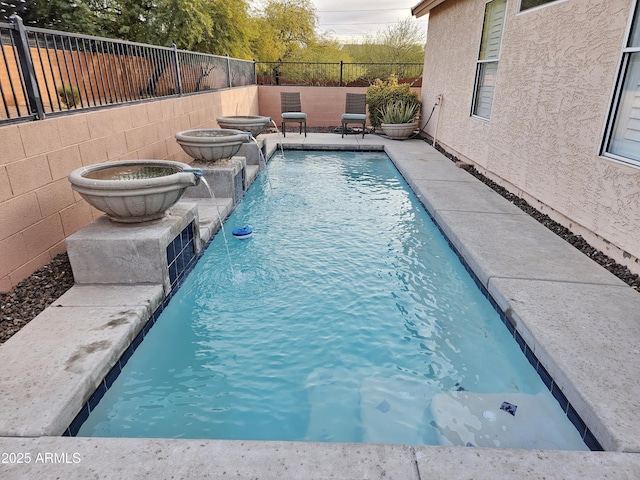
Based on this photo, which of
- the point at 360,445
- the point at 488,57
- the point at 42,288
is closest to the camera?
→ the point at 360,445

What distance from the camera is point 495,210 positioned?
4375 mm

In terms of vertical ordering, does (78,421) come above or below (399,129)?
below

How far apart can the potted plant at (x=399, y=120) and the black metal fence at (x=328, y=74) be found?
9.04 feet

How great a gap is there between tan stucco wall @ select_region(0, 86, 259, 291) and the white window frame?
429 centimetres

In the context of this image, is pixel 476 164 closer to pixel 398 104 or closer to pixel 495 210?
pixel 495 210

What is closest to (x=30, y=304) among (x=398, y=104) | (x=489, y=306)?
(x=489, y=306)

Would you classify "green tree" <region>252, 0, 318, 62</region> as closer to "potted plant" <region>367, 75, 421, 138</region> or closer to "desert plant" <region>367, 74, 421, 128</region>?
"desert plant" <region>367, 74, 421, 128</region>

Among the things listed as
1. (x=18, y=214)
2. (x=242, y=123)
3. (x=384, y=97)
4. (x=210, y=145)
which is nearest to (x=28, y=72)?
(x=18, y=214)

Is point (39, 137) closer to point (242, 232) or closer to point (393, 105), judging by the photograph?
point (242, 232)

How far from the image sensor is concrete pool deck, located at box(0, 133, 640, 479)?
1443mm

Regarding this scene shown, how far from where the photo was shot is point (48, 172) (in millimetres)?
→ 2795

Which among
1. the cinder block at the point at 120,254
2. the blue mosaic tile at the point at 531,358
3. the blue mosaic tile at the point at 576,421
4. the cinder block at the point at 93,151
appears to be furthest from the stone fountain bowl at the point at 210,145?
the blue mosaic tile at the point at 576,421

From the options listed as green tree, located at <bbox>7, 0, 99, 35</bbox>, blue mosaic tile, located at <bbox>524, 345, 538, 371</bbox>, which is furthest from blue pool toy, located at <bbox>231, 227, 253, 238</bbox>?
green tree, located at <bbox>7, 0, 99, 35</bbox>

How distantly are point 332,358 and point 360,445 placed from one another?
82 centimetres
